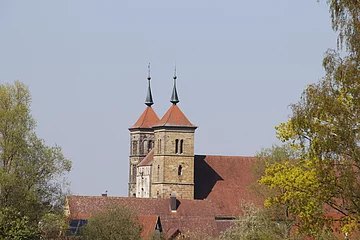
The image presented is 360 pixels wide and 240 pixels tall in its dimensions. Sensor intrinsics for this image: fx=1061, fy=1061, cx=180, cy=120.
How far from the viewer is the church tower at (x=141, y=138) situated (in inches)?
4552

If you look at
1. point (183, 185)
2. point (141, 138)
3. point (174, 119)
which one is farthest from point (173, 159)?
point (141, 138)

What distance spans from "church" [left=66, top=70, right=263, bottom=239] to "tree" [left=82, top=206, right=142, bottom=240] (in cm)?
→ 2250

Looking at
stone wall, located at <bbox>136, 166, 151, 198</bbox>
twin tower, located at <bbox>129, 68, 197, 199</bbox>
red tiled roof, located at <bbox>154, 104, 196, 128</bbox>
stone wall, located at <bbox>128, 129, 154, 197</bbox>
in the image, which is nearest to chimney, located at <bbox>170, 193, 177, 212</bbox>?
twin tower, located at <bbox>129, 68, 197, 199</bbox>

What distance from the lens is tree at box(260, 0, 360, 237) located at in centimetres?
3083

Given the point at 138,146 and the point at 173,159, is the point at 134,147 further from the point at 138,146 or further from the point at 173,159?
the point at 173,159

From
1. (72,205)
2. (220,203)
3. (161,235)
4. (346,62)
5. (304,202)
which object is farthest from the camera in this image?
(220,203)

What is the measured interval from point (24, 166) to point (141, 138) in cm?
6546

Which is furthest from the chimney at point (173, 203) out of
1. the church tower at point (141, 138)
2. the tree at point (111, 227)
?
the tree at point (111, 227)

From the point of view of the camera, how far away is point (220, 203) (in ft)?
318

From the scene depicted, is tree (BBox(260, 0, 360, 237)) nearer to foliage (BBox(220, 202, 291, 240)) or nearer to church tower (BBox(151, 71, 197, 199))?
foliage (BBox(220, 202, 291, 240))

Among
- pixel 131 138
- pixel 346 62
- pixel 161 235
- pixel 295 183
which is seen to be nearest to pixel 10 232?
pixel 295 183

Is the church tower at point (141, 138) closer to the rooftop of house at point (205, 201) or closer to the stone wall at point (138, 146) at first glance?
the stone wall at point (138, 146)

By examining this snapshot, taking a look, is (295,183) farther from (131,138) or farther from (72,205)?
(131,138)

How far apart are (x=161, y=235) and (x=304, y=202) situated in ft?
142
